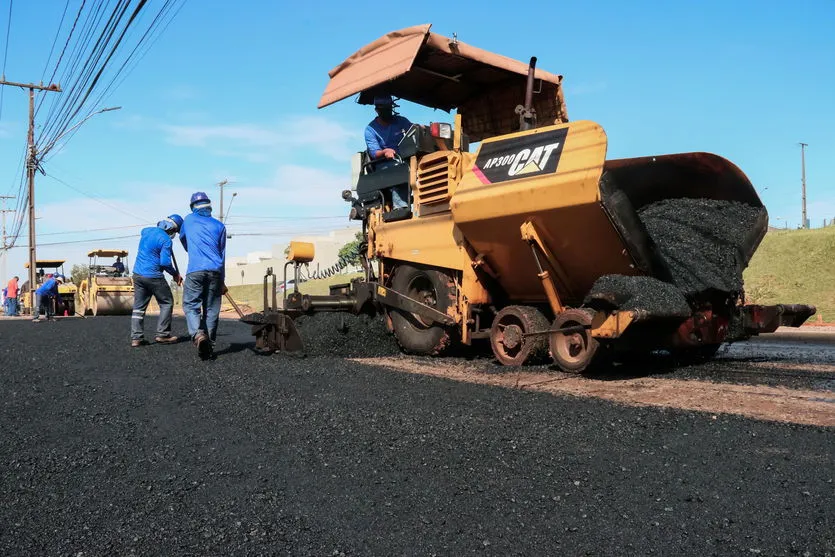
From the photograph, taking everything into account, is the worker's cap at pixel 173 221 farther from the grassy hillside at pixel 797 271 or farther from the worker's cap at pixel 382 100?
the grassy hillside at pixel 797 271

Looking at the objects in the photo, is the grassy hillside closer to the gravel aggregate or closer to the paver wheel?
the gravel aggregate

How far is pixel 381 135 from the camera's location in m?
7.35

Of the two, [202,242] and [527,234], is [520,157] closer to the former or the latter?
[527,234]

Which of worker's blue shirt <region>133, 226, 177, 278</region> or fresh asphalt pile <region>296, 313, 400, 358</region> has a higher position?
worker's blue shirt <region>133, 226, 177, 278</region>

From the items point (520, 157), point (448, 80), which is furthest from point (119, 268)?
point (520, 157)

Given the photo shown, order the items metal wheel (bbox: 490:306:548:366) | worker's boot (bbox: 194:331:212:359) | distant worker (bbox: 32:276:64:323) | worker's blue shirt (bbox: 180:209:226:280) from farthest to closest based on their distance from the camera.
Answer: distant worker (bbox: 32:276:64:323) → worker's blue shirt (bbox: 180:209:226:280) → worker's boot (bbox: 194:331:212:359) → metal wheel (bbox: 490:306:548:366)

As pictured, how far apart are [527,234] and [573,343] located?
2.99 feet

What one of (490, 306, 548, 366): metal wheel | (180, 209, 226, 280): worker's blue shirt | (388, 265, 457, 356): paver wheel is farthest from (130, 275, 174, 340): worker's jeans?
(490, 306, 548, 366): metal wheel

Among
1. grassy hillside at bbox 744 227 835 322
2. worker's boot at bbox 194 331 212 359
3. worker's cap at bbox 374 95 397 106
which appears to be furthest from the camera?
grassy hillside at bbox 744 227 835 322

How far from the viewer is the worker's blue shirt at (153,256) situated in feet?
26.2

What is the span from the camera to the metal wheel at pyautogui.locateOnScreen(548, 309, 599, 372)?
5.07m

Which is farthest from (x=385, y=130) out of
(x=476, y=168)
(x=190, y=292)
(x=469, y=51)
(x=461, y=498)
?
(x=461, y=498)

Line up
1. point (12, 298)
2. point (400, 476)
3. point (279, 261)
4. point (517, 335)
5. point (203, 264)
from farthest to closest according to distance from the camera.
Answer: point (279, 261) < point (12, 298) < point (203, 264) < point (517, 335) < point (400, 476)

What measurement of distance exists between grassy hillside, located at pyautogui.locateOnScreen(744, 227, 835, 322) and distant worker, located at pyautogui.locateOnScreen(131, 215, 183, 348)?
15.7 metres
